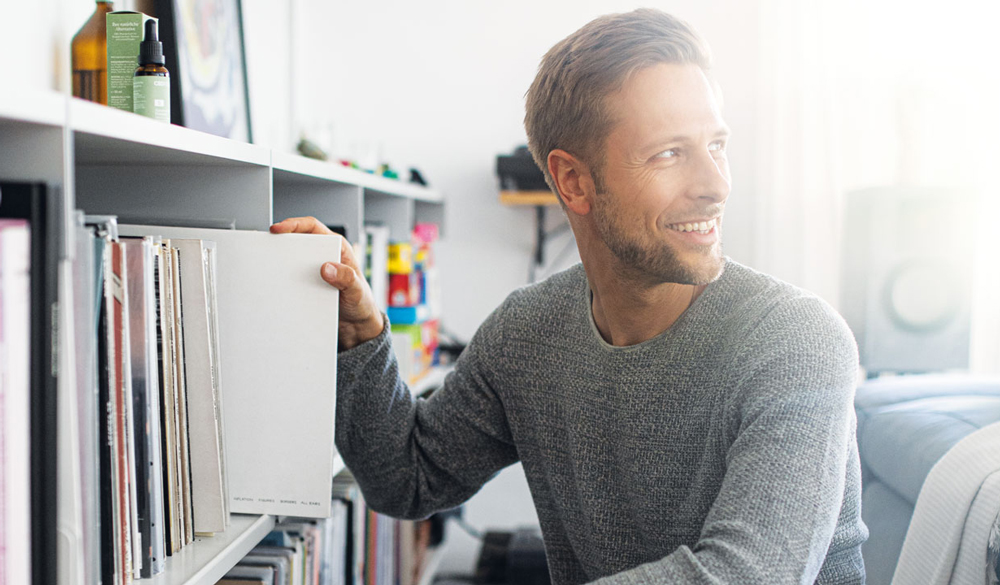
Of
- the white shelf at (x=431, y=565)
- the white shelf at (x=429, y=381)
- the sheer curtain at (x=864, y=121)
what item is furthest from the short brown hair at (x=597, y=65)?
the sheer curtain at (x=864, y=121)

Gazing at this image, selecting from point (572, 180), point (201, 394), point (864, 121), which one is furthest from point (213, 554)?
point (864, 121)

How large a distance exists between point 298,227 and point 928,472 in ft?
3.22

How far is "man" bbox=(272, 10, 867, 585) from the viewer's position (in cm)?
79

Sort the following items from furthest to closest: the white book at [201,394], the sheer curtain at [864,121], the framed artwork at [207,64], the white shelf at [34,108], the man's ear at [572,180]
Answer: the sheer curtain at [864,121] < the framed artwork at [207,64] < the man's ear at [572,180] < the white book at [201,394] < the white shelf at [34,108]

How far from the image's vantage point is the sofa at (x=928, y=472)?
3.48ft

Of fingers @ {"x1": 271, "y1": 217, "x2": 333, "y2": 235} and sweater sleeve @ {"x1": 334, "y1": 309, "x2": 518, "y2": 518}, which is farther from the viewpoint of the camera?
sweater sleeve @ {"x1": 334, "y1": 309, "x2": 518, "y2": 518}

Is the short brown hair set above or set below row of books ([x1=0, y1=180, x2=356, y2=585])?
above

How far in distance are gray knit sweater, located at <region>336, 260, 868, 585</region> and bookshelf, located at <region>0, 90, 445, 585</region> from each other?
0.21 meters

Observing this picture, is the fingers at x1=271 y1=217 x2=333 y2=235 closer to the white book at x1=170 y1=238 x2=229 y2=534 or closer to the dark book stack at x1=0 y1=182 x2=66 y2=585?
the white book at x1=170 y1=238 x2=229 y2=534

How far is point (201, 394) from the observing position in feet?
2.59

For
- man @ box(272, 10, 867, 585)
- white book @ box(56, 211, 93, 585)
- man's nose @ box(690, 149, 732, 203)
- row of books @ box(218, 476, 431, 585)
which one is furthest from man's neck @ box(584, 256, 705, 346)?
white book @ box(56, 211, 93, 585)

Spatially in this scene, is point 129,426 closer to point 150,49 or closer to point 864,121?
point 150,49

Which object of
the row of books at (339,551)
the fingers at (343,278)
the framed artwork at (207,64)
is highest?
the framed artwork at (207,64)

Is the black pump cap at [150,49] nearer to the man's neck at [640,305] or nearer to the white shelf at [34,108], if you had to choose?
the white shelf at [34,108]
